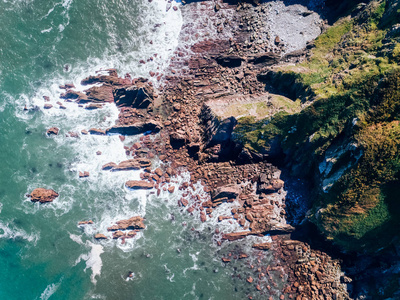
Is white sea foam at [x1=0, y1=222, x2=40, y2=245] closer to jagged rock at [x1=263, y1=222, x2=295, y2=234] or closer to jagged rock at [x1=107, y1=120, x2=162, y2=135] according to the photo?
jagged rock at [x1=107, y1=120, x2=162, y2=135]

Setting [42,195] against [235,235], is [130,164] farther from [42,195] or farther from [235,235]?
[235,235]

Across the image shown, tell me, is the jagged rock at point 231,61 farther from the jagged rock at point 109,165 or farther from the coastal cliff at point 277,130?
the jagged rock at point 109,165

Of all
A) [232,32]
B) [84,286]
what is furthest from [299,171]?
[84,286]

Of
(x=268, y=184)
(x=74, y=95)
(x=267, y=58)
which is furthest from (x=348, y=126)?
(x=74, y=95)

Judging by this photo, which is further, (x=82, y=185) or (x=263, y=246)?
(x=82, y=185)

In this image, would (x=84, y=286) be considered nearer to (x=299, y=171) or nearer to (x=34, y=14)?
(x=299, y=171)

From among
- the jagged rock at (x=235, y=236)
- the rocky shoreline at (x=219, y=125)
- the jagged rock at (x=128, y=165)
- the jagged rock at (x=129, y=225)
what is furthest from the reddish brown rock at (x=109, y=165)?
the jagged rock at (x=235, y=236)

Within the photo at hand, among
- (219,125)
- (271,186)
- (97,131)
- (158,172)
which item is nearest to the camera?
(219,125)
